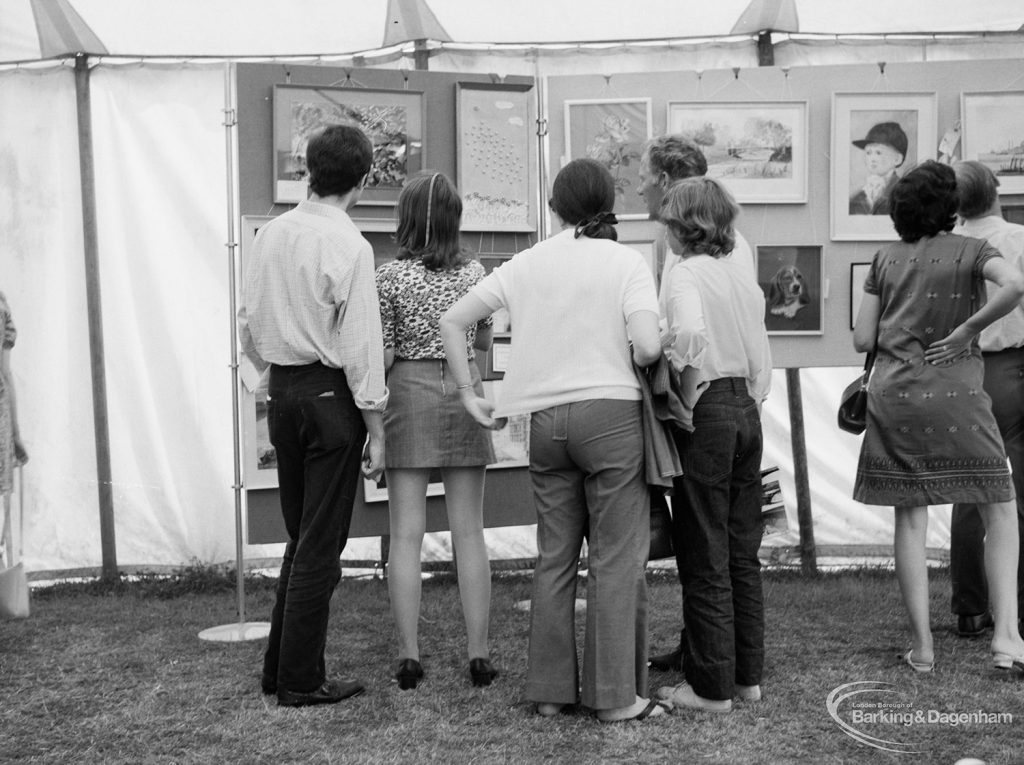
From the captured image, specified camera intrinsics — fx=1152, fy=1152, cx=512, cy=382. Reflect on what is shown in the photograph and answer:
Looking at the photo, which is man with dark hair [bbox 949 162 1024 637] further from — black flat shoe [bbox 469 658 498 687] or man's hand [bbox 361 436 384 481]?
man's hand [bbox 361 436 384 481]

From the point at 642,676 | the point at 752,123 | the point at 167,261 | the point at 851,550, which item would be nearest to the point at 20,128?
the point at 167,261

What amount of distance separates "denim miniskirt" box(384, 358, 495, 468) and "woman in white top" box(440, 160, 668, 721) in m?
0.34

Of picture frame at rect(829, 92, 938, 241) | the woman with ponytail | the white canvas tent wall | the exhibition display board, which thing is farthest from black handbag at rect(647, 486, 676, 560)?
the white canvas tent wall

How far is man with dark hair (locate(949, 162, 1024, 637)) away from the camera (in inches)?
159

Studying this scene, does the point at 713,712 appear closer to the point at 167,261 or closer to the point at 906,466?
the point at 906,466

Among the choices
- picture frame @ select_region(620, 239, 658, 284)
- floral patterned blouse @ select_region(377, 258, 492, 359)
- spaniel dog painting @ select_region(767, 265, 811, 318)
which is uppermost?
picture frame @ select_region(620, 239, 658, 284)

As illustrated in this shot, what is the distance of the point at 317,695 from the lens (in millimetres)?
3463

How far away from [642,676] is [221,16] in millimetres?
3695

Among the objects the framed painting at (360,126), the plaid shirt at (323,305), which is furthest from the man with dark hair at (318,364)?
the framed painting at (360,126)

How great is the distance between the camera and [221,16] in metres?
5.36

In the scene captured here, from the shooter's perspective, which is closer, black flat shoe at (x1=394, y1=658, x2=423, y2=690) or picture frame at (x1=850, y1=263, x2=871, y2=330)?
black flat shoe at (x1=394, y1=658, x2=423, y2=690)

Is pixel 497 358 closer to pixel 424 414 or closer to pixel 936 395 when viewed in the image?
pixel 424 414

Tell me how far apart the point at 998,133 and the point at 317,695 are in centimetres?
359

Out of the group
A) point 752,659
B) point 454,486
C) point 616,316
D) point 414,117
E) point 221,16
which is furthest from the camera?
point 221,16
